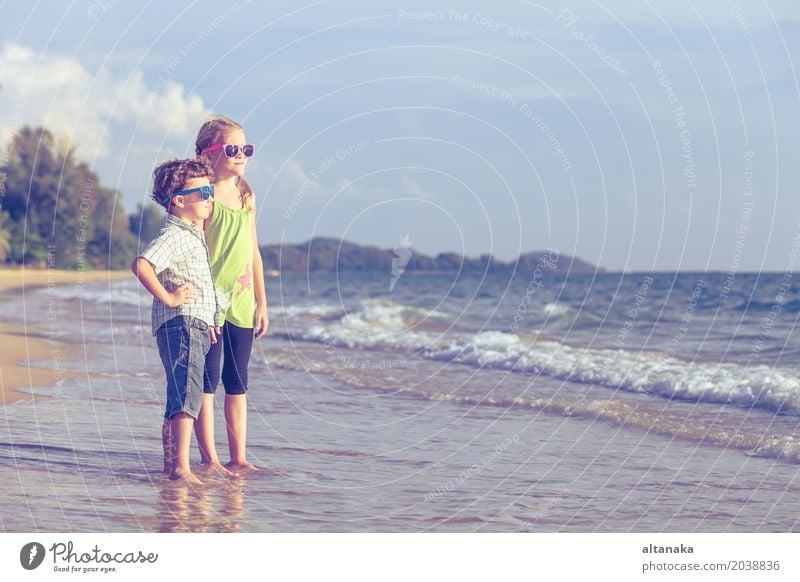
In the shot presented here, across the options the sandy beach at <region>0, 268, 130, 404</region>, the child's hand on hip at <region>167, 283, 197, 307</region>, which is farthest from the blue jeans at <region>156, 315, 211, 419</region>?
the sandy beach at <region>0, 268, 130, 404</region>

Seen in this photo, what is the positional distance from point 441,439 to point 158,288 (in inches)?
146

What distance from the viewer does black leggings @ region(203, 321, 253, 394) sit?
7.31 m

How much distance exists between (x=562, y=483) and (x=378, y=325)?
1650cm

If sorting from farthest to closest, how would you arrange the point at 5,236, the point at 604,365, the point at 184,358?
the point at 5,236 → the point at 604,365 → the point at 184,358

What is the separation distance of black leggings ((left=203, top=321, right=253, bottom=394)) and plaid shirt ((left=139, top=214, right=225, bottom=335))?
346 millimetres

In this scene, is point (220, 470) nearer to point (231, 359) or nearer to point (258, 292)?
point (231, 359)

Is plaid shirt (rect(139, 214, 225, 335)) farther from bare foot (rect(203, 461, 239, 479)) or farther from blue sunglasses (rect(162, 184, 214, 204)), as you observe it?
bare foot (rect(203, 461, 239, 479))

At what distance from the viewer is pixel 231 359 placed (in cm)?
759

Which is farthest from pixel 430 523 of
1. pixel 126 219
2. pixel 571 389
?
pixel 126 219

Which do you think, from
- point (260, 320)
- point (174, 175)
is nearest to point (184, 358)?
point (260, 320)

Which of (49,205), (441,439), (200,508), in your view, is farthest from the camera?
(49,205)

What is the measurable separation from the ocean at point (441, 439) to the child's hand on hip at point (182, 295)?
3.98 ft

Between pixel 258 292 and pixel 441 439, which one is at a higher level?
pixel 258 292

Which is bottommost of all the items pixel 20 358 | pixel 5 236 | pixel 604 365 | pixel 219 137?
pixel 20 358
